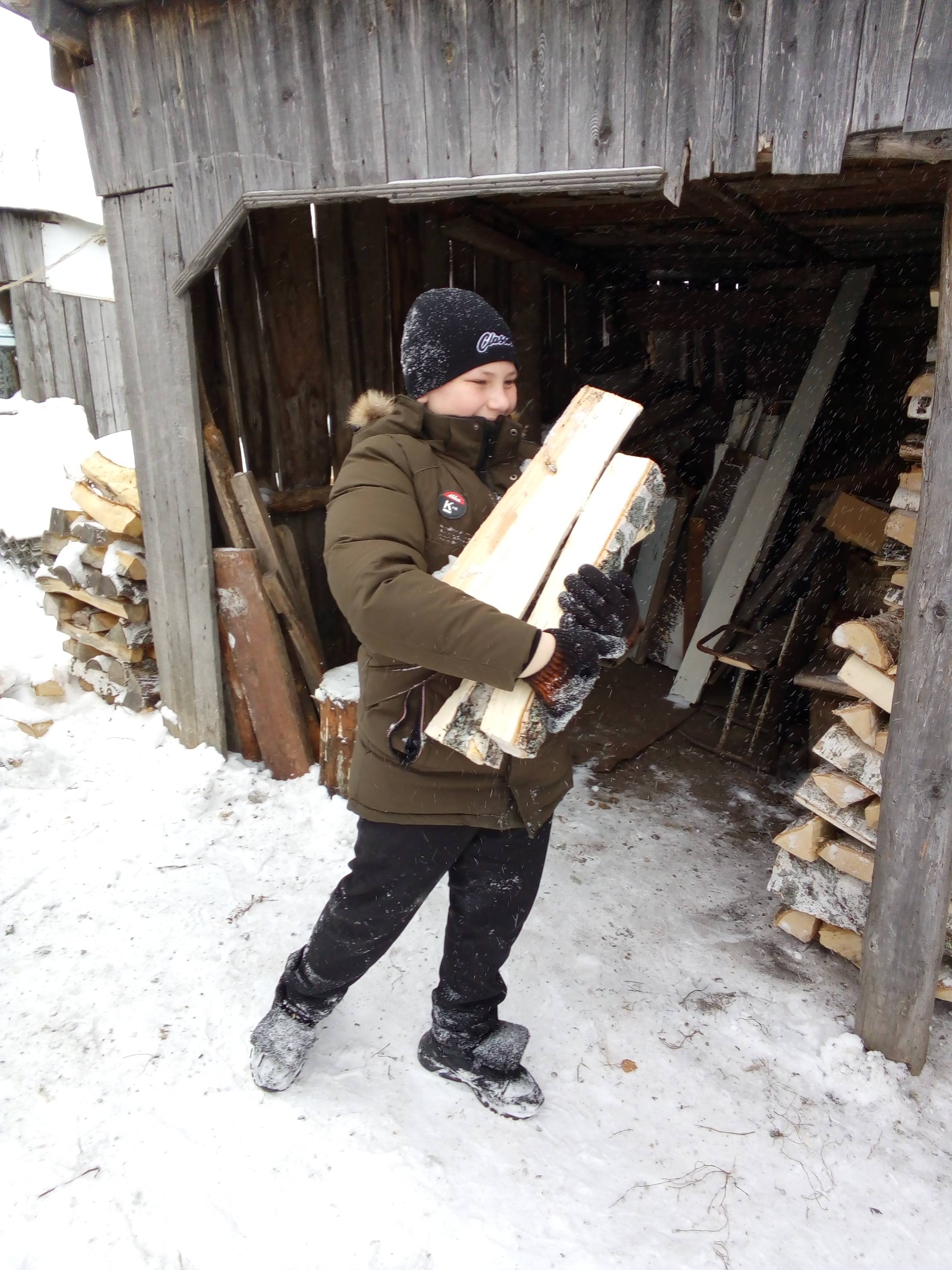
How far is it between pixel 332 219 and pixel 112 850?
11.8 ft

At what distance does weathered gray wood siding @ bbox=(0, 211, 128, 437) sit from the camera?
27.7 ft

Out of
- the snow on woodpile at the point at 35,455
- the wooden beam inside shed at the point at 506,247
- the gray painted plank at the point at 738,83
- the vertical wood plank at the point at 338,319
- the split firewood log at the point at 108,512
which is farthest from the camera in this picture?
the snow on woodpile at the point at 35,455

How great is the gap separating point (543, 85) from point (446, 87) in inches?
15.2

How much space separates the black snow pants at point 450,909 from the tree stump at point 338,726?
160 cm

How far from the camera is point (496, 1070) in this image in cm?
251

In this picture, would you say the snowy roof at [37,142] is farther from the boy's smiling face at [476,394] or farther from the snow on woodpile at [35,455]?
the boy's smiling face at [476,394]

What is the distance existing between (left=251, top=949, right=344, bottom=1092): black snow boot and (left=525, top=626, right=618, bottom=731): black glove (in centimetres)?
121

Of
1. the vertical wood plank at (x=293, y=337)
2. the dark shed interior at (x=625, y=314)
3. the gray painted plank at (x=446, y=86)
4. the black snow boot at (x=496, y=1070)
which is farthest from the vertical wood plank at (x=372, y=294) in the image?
the black snow boot at (x=496, y=1070)

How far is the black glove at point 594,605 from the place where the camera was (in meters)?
1.81

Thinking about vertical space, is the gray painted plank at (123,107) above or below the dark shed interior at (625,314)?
above

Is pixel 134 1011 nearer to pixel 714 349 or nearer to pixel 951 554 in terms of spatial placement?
pixel 951 554

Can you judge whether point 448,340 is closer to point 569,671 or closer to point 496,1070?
point 569,671

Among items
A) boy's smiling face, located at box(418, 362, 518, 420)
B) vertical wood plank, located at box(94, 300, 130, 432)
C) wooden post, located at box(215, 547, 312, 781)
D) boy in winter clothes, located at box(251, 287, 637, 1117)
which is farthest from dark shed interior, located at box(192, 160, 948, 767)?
vertical wood plank, located at box(94, 300, 130, 432)

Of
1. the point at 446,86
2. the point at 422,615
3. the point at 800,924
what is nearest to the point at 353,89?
the point at 446,86
